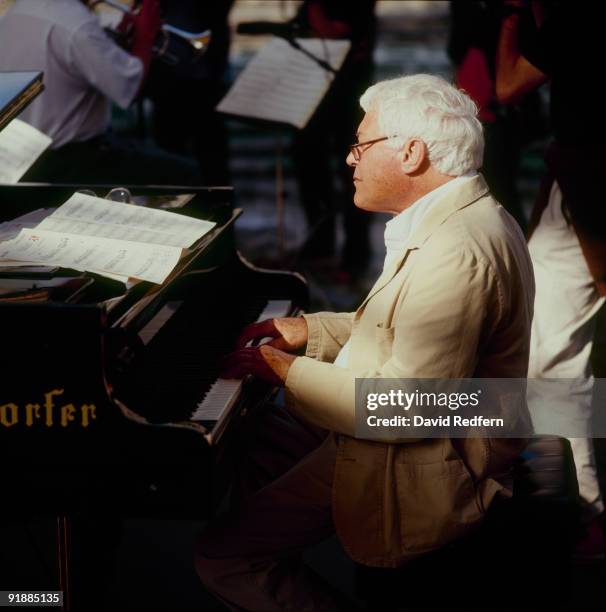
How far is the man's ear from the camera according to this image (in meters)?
1.98

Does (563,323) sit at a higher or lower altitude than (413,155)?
lower

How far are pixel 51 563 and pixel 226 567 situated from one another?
0.92 m

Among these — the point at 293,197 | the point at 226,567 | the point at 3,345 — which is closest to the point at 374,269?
the point at 293,197

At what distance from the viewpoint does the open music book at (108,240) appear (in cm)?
204

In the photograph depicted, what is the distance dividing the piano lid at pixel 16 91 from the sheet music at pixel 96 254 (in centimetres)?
35

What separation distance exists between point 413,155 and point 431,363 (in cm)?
43

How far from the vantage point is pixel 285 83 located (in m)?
4.15

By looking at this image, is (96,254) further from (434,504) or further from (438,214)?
(434,504)

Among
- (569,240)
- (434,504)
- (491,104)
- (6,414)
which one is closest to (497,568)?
(434,504)

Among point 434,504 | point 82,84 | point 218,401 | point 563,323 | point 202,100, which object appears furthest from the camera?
point 202,100

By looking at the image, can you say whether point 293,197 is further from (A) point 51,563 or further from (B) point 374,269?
(A) point 51,563

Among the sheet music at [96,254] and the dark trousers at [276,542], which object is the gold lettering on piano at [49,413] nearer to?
the sheet music at [96,254]

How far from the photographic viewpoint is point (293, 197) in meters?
6.79

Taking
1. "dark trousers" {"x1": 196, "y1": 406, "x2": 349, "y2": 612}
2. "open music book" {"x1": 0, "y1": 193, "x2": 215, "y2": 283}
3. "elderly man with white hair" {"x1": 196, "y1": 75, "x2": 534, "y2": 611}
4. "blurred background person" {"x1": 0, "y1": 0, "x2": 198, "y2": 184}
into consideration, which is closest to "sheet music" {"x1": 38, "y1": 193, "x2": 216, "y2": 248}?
"open music book" {"x1": 0, "y1": 193, "x2": 215, "y2": 283}
